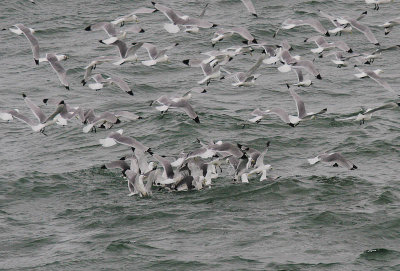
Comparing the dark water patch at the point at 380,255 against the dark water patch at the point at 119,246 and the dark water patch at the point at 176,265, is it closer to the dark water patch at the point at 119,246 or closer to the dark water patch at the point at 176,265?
the dark water patch at the point at 176,265

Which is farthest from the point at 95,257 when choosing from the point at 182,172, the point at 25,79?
the point at 25,79

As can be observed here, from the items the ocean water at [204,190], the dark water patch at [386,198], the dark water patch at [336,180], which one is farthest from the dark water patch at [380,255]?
the dark water patch at [336,180]

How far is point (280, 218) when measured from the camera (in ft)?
59.0

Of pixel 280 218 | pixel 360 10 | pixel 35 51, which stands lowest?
pixel 360 10

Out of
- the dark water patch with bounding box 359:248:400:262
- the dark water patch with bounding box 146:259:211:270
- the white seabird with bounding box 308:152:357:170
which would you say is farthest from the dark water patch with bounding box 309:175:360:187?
the dark water patch with bounding box 146:259:211:270

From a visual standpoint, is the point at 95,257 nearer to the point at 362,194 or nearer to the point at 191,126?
the point at 362,194

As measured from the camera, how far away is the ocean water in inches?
655

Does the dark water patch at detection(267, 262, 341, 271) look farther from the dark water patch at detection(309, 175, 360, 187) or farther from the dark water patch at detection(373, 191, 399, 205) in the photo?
the dark water patch at detection(309, 175, 360, 187)

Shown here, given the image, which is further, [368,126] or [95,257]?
[368,126]

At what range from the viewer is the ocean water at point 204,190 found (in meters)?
16.6

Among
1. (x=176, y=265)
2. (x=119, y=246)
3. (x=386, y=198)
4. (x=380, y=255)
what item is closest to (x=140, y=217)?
(x=119, y=246)

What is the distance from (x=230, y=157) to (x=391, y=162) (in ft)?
14.4

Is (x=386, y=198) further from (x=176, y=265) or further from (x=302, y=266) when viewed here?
(x=176, y=265)

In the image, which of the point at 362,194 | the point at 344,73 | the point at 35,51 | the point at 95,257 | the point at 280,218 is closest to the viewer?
the point at 95,257
